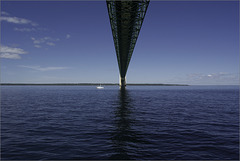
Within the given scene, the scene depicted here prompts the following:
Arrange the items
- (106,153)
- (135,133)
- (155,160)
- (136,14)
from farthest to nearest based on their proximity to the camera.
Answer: (136,14)
(135,133)
(106,153)
(155,160)

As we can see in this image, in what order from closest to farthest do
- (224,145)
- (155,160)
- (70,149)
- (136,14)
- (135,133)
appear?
(155,160)
(70,149)
(224,145)
(135,133)
(136,14)

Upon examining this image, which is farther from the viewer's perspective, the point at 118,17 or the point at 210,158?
the point at 118,17

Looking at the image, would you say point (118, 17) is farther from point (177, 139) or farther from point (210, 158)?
point (210, 158)

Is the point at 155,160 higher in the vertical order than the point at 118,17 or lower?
lower

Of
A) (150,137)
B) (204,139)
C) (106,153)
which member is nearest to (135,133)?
(150,137)

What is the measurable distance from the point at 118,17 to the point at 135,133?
18.5 m

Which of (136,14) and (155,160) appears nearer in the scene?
(155,160)

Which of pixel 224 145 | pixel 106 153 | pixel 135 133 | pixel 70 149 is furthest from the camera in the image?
pixel 135 133

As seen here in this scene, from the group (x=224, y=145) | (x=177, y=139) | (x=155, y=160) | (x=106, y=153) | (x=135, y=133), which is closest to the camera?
(x=155, y=160)

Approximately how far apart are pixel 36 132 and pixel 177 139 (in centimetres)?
1043

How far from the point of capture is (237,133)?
454 inches

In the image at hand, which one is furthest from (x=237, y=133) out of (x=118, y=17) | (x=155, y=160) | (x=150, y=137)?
(x=118, y=17)

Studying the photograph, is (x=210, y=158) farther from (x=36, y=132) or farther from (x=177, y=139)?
(x=36, y=132)

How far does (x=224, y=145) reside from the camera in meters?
9.00
